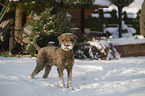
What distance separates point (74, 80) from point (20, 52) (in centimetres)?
570

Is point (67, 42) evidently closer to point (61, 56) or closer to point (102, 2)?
point (61, 56)

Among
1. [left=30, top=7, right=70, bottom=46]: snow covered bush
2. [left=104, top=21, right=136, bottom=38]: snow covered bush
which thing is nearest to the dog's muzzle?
[left=30, top=7, right=70, bottom=46]: snow covered bush

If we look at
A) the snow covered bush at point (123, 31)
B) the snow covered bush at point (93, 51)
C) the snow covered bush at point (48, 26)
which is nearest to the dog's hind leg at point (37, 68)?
the snow covered bush at point (48, 26)

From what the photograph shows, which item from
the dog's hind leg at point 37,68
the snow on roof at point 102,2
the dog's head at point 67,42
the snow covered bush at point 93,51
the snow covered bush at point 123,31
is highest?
the snow on roof at point 102,2

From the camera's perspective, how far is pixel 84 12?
1515 centimetres

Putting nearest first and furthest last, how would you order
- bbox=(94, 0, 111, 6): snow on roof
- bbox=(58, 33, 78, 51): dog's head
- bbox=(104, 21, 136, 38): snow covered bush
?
bbox=(58, 33, 78, 51): dog's head, bbox=(94, 0, 111, 6): snow on roof, bbox=(104, 21, 136, 38): snow covered bush

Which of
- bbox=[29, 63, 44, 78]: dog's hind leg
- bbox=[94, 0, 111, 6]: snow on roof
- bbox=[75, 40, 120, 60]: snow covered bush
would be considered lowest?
bbox=[75, 40, 120, 60]: snow covered bush

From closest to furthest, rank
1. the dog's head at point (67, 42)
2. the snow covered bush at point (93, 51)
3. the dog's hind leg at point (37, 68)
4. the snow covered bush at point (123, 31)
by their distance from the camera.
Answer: the dog's head at point (67, 42)
the dog's hind leg at point (37, 68)
the snow covered bush at point (93, 51)
the snow covered bush at point (123, 31)

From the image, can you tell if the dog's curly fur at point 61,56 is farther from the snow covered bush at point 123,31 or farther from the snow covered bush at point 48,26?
the snow covered bush at point 123,31

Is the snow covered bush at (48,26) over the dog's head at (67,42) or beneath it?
beneath

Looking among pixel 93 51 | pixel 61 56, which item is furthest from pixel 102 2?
pixel 61 56

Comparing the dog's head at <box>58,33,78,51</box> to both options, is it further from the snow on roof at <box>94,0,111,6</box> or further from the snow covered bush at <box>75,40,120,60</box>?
the snow on roof at <box>94,0,111,6</box>

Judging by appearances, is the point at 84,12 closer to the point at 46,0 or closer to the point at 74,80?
the point at 46,0

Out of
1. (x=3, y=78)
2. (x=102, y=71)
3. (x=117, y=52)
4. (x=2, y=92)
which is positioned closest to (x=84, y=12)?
(x=117, y=52)
